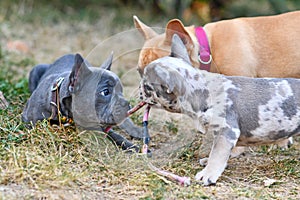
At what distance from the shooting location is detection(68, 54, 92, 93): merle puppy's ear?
14.2ft

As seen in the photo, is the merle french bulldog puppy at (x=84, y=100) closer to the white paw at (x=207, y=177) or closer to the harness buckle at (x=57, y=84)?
the harness buckle at (x=57, y=84)

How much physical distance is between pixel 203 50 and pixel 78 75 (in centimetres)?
152

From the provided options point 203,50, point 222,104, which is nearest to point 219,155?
point 222,104

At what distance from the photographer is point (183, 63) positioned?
4082 millimetres

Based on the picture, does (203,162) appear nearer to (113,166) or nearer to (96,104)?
(113,166)

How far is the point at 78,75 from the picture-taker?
4.35m

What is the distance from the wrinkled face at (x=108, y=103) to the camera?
4422mm

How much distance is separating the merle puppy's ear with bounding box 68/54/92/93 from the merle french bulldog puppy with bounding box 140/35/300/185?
605 millimetres

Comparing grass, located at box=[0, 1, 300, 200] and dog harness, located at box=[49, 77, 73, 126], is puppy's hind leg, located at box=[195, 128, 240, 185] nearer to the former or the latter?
grass, located at box=[0, 1, 300, 200]

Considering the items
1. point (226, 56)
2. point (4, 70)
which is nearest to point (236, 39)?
point (226, 56)

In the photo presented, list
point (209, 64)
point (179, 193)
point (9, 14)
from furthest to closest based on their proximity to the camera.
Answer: point (9, 14) → point (209, 64) → point (179, 193)

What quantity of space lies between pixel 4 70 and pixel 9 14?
3502 mm

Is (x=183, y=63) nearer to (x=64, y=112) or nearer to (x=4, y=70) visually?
(x=64, y=112)

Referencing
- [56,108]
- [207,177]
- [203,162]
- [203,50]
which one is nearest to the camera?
[207,177]
